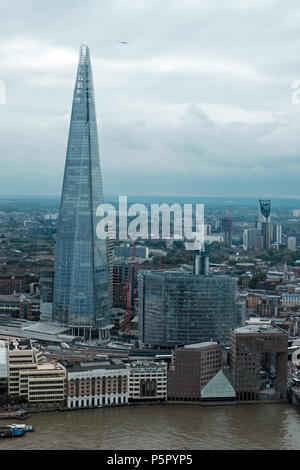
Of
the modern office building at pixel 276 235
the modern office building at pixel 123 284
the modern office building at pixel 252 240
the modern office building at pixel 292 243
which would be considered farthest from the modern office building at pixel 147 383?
the modern office building at pixel 276 235

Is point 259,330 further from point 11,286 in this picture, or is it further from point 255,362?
point 11,286

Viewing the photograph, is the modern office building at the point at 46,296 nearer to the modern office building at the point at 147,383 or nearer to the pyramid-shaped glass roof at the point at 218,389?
the modern office building at the point at 147,383

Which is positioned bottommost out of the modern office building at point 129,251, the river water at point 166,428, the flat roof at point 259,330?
the river water at point 166,428

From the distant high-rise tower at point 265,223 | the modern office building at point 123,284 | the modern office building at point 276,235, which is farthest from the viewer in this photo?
the modern office building at point 276,235

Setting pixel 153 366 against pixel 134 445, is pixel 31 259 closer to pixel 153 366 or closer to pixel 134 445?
pixel 153 366

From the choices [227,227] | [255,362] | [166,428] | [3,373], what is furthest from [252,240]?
[166,428]
